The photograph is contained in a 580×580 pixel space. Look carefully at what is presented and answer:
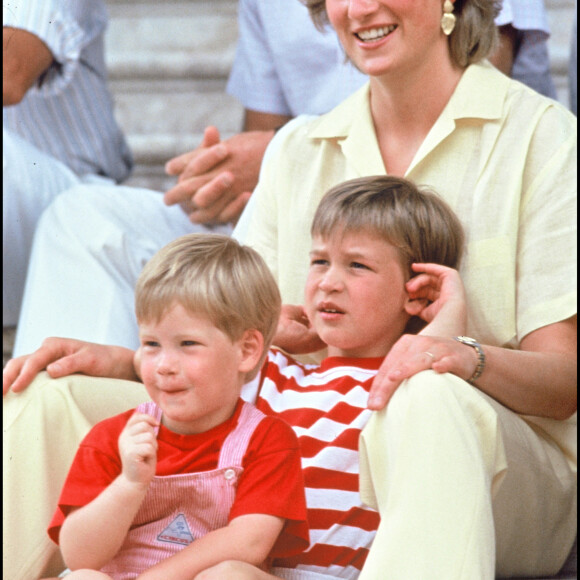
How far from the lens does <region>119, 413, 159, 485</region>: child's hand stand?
121cm

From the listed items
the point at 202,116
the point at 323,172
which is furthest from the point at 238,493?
the point at 202,116

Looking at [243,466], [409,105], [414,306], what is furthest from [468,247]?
[243,466]

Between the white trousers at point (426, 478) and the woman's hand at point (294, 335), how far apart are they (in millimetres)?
210

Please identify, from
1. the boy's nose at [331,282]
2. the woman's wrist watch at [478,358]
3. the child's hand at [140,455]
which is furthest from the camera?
the boy's nose at [331,282]

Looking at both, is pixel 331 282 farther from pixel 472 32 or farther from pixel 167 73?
pixel 167 73

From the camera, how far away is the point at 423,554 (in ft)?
3.61

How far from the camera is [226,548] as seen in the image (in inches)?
48.3

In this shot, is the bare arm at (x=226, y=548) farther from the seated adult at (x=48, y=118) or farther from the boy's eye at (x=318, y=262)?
the seated adult at (x=48, y=118)

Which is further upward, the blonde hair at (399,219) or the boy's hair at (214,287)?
the blonde hair at (399,219)

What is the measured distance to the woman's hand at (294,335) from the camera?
1.57 m

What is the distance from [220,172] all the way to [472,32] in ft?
2.08

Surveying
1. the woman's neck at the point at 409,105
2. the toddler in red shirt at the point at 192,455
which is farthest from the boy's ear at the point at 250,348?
the woman's neck at the point at 409,105

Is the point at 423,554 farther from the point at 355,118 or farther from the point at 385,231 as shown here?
the point at 355,118

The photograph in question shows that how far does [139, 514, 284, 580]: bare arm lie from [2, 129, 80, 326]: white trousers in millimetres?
1270
